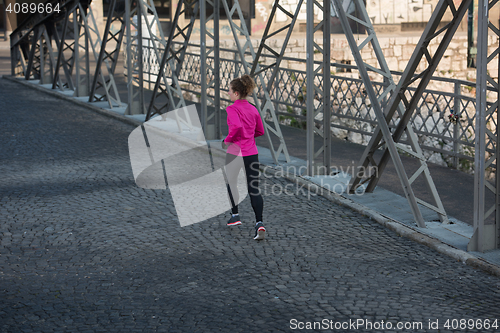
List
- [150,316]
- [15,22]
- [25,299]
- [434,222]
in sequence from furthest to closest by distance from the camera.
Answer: [15,22]
[434,222]
[25,299]
[150,316]

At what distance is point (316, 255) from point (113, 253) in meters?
1.91

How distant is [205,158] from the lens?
10.8 metres

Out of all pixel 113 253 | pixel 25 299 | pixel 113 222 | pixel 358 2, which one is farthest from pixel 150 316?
pixel 358 2

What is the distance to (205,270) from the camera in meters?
5.67

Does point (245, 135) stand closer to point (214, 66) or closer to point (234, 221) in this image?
point (234, 221)

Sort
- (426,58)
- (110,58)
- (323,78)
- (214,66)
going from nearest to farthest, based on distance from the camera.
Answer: (426,58) < (323,78) < (214,66) < (110,58)

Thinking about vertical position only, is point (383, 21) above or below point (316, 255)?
above

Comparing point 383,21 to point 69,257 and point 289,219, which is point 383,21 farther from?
point 69,257

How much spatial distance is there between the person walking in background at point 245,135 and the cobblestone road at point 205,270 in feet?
1.47

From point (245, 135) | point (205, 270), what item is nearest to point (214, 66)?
point (245, 135)

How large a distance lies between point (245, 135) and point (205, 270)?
1.52 m

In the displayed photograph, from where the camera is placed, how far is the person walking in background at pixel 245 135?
6457mm

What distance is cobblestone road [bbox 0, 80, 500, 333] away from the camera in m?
4.71

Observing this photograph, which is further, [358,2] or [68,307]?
[358,2]
